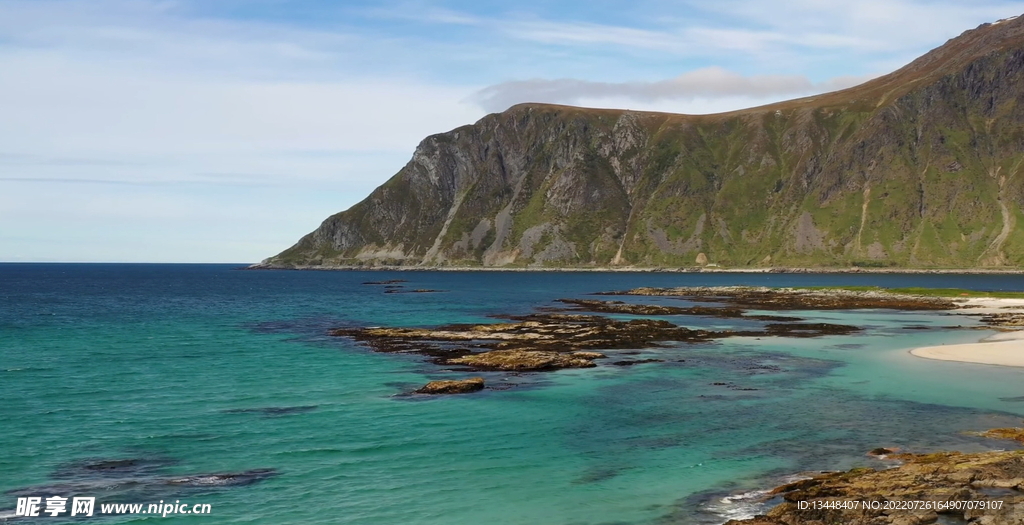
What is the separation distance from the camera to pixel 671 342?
227 feet

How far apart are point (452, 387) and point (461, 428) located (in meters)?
8.98

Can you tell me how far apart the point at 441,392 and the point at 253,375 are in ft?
49.8

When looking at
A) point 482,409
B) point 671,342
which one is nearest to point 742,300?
point 671,342

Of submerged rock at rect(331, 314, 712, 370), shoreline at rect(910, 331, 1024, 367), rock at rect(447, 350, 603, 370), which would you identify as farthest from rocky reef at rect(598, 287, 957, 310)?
rock at rect(447, 350, 603, 370)

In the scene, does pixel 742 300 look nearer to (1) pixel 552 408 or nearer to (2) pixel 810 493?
(1) pixel 552 408

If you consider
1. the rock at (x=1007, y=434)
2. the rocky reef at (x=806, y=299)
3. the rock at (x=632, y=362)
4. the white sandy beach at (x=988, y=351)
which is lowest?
the rocky reef at (x=806, y=299)

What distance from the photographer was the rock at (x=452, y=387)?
4325 centimetres

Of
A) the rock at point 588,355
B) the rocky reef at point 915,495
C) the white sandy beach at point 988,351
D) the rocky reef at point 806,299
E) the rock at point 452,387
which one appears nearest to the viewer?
the rocky reef at point 915,495

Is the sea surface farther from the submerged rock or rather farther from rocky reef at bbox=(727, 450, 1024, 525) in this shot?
the submerged rock

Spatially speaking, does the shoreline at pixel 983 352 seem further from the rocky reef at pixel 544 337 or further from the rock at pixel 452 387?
the rock at pixel 452 387

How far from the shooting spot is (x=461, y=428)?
114 feet

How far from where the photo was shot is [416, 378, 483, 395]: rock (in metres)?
43.2

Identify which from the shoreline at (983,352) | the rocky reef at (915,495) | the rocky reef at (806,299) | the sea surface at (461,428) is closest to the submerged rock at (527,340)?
the sea surface at (461,428)

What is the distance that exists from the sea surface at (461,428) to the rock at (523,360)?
2.29m
